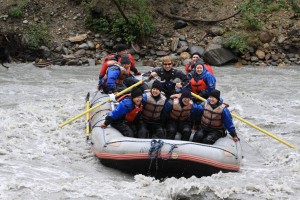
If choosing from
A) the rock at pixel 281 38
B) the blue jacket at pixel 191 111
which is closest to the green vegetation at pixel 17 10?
the rock at pixel 281 38

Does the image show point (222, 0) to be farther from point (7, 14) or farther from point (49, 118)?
point (49, 118)

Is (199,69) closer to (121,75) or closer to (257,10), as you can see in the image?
(121,75)

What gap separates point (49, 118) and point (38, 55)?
6.88 m

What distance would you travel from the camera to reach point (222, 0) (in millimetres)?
17203

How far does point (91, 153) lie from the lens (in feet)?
23.0

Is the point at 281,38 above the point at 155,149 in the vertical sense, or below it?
below

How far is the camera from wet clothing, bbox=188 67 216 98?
826cm

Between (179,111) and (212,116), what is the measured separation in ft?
1.47

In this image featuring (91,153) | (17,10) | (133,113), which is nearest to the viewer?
(133,113)

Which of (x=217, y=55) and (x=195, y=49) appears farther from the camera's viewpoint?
(x=195, y=49)

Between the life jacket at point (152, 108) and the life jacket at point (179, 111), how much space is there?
183mm

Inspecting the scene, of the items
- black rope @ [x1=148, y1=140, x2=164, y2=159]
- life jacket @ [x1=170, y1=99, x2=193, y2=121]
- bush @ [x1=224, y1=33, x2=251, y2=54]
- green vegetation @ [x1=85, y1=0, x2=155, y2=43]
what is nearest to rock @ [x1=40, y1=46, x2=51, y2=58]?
green vegetation @ [x1=85, y1=0, x2=155, y2=43]

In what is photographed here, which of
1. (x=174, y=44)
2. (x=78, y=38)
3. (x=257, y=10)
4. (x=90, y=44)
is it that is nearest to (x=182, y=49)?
(x=174, y=44)

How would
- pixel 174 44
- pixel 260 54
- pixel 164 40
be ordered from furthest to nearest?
1. pixel 164 40
2. pixel 174 44
3. pixel 260 54
